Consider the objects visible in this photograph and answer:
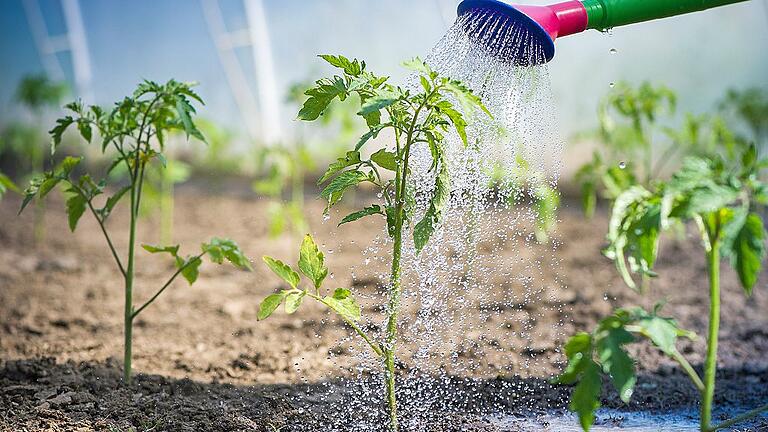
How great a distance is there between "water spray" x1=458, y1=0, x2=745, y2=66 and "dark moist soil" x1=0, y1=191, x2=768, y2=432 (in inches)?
41.3

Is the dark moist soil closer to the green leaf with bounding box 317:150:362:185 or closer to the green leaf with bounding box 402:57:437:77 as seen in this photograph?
the green leaf with bounding box 317:150:362:185

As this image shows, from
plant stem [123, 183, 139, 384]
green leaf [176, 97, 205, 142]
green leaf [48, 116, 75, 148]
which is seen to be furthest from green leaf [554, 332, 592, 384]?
green leaf [48, 116, 75, 148]

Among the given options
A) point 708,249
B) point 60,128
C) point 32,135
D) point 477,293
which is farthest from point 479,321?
point 32,135

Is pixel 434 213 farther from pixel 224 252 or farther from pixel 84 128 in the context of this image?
pixel 84 128

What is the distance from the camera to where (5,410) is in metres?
2.39

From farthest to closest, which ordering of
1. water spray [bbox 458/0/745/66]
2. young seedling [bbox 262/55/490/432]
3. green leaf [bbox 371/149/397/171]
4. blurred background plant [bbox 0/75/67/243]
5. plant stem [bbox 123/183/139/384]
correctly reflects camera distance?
blurred background plant [bbox 0/75/67/243] → plant stem [bbox 123/183/139/384] → water spray [bbox 458/0/745/66] → green leaf [bbox 371/149/397/171] → young seedling [bbox 262/55/490/432]

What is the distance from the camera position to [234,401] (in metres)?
2.55

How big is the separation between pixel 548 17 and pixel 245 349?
1.70 m

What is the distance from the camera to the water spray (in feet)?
7.26

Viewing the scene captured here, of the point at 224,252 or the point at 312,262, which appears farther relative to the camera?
the point at 224,252

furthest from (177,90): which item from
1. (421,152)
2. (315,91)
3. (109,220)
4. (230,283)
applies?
(109,220)

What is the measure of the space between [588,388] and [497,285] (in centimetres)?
244

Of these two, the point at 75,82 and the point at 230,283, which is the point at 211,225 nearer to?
the point at 230,283

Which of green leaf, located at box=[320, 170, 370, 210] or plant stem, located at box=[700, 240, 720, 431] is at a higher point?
green leaf, located at box=[320, 170, 370, 210]
